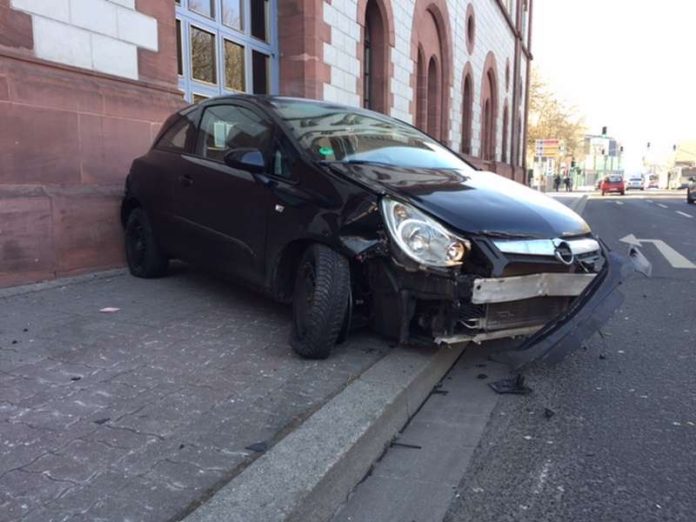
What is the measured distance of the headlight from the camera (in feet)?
11.1

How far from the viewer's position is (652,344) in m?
4.68

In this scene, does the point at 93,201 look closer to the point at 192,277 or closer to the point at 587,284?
the point at 192,277

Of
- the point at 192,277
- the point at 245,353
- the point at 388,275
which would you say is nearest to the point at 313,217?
the point at 388,275

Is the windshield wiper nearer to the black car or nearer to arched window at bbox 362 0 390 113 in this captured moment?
the black car

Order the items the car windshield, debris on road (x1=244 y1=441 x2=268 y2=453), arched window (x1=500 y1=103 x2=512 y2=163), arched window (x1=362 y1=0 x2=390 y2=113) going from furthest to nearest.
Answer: arched window (x1=500 y1=103 x2=512 y2=163) → arched window (x1=362 y1=0 x2=390 y2=113) → the car windshield → debris on road (x1=244 y1=441 x2=268 y2=453)

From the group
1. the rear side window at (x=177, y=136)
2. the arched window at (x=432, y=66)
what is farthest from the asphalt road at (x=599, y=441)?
the arched window at (x=432, y=66)

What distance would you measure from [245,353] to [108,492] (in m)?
1.63

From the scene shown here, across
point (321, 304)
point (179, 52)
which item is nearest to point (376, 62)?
point (179, 52)

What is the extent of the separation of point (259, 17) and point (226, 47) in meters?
1.12

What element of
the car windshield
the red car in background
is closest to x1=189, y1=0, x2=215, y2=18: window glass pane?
the car windshield

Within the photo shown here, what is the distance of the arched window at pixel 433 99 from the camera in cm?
1842

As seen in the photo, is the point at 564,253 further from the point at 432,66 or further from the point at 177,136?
the point at 432,66

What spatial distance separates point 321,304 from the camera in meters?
3.55

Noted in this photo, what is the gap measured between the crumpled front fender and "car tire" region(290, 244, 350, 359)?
98cm
